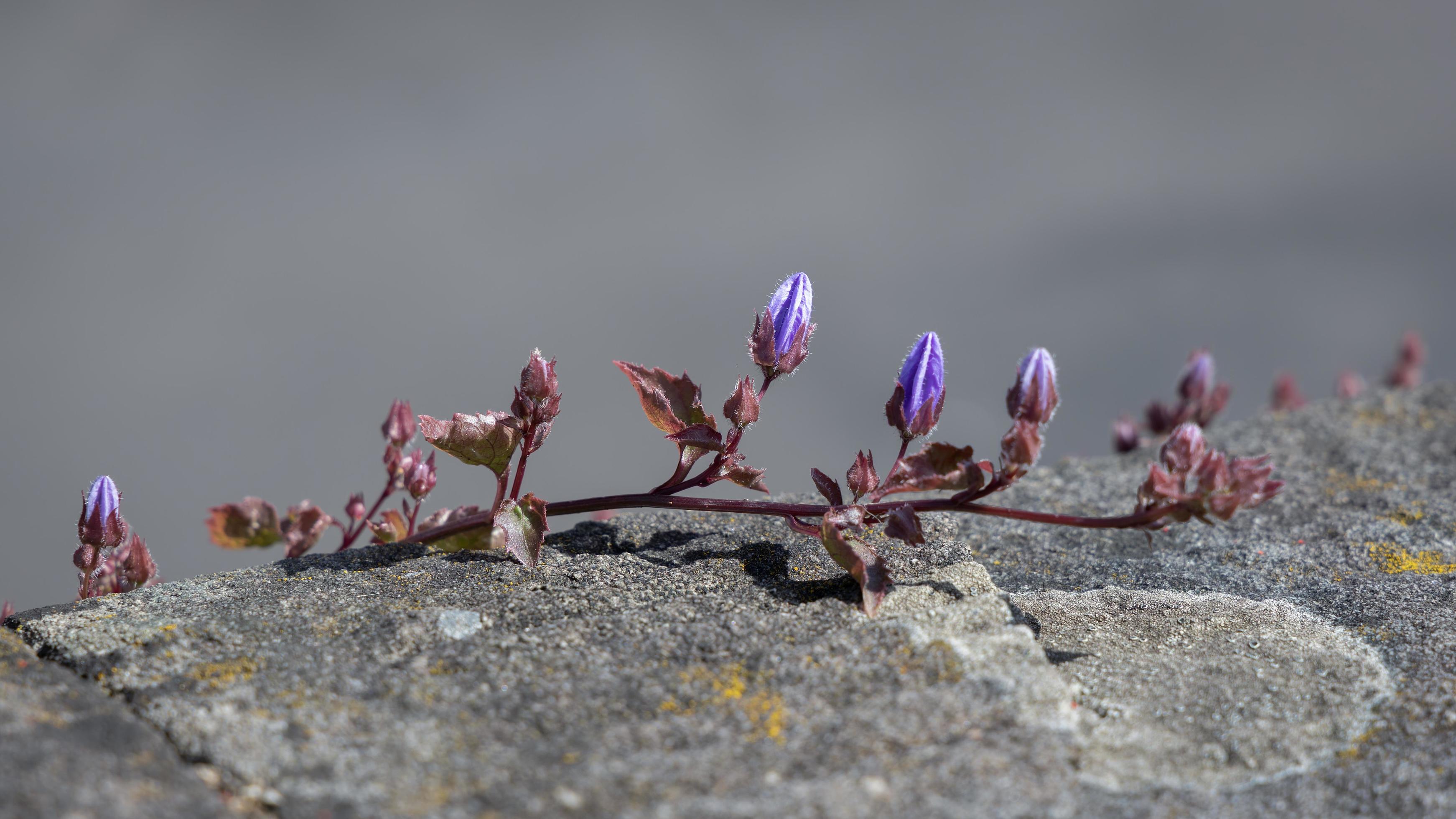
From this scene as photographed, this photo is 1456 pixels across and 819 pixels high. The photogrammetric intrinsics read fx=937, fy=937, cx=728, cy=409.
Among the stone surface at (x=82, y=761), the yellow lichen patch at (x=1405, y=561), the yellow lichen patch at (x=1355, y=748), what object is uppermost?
the yellow lichen patch at (x=1405, y=561)

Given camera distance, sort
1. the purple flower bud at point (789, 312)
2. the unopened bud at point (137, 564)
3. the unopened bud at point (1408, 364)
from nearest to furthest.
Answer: the purple flower bud at point (789, 312) < the unopened bud at point (137, 564) < the unopened bud at point (1408, 364)

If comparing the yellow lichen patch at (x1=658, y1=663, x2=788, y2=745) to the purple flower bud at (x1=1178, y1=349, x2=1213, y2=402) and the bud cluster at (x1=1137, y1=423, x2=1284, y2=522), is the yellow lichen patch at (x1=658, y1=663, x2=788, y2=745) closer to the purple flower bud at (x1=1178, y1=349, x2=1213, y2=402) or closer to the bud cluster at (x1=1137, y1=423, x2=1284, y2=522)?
the bud cluster at (x1=1137, y1=423, x2=1284, y2=522)

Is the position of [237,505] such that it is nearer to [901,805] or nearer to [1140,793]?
[901,805]

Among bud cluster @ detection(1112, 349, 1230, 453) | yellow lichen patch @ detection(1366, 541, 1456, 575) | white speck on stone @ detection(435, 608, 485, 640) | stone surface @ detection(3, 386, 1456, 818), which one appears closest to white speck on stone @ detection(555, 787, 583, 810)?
stone surface @ detection(3, 386, 1456, 818)

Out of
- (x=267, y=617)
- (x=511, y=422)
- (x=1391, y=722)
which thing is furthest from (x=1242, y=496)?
(x=267, y=617)

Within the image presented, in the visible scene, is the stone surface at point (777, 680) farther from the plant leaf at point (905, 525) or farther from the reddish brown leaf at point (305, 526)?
the reddish brown leaf at point (305, 526)

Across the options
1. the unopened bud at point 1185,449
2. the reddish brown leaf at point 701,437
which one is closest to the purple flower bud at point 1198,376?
the unopened bud at point 1185,449
